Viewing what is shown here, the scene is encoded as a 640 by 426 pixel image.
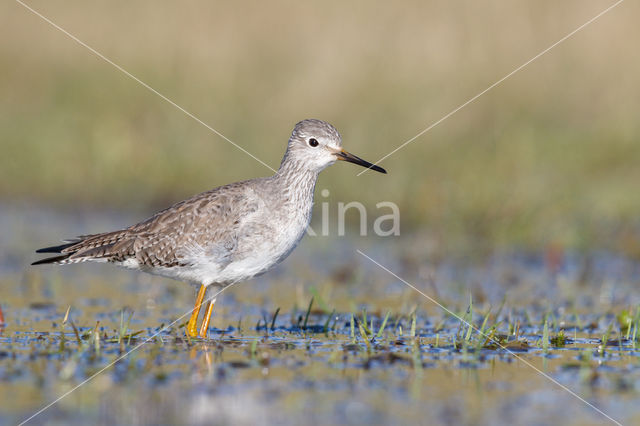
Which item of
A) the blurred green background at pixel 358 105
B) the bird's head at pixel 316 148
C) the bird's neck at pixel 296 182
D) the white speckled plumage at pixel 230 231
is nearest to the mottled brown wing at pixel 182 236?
the white speckled plumage at pixel 230 231

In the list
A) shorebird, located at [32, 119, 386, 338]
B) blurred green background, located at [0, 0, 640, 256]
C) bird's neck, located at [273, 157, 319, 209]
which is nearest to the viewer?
shorebird, located at [32, 119, 386, 338]

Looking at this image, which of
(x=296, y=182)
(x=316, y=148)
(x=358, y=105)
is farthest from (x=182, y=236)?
(x=358, y=105)

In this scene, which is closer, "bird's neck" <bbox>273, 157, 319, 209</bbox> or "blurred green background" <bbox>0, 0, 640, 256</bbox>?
"bird's neck" <bbox>273, 157, 319, 209</bbox>

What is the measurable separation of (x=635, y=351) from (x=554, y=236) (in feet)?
14.4

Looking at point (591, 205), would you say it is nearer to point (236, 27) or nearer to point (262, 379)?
point (262, 379)

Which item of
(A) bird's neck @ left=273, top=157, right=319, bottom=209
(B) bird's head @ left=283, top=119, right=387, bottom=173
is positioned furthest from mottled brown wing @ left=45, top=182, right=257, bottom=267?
(B) bird's head @ left=283, top=119, right=387, bottom=173

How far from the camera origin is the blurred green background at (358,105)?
12789 mm

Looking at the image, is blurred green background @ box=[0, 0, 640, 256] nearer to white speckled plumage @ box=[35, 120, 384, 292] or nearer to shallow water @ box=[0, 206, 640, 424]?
shallow water @ box=[0, 206, 640, 424]

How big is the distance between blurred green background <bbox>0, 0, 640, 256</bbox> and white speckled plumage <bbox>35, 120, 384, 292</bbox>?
12.7 ft

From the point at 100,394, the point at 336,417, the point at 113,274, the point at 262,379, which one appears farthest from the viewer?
the point at 113,274

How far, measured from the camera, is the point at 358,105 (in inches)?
628

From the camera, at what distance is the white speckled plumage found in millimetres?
7996

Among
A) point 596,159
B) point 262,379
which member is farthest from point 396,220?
point 262,379

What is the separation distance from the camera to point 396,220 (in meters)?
12.6
